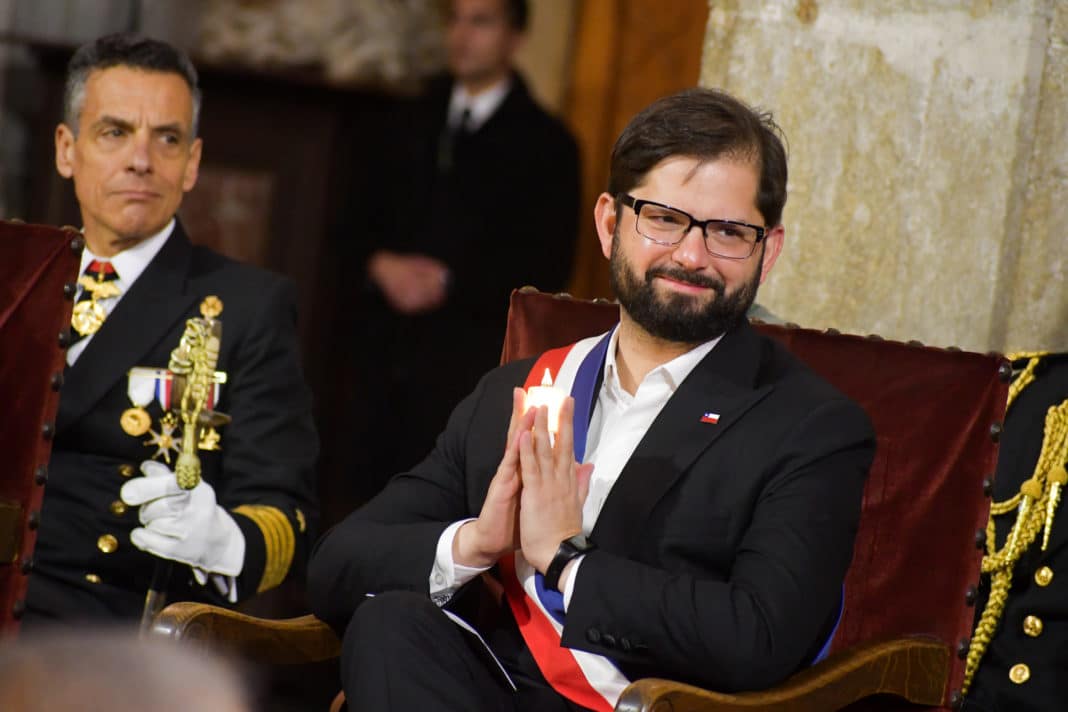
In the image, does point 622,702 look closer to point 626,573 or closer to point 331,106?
point 626,573

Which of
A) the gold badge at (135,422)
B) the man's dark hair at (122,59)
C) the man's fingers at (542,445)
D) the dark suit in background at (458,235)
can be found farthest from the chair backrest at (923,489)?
the dark suit in background at (458,235)

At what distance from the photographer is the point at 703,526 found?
2.49 metres

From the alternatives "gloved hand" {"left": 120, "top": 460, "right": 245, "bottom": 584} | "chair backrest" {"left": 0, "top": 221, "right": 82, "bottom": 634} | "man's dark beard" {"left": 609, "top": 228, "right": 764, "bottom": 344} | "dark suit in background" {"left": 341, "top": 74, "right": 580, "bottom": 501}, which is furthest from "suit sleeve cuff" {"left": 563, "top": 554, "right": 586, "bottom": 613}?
"dark suit in background" {"left": 341, "top": 74, "right": 580, "bottom": 501}

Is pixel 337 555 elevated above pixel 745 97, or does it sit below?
below

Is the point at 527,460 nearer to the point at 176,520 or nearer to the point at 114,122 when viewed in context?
the point at 176,520

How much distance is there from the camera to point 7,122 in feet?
19.7

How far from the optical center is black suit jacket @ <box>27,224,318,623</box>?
3.11m

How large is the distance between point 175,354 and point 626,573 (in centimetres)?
105

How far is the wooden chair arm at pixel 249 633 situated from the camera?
8.09ft

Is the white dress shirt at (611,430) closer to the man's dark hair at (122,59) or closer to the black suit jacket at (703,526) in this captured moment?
the black suit jacket at (703,526)

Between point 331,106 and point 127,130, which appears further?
point 331,106

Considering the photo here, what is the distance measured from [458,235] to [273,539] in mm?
2266

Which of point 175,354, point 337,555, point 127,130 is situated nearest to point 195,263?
point 127,130

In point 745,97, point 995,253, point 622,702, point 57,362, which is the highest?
point 745,97
